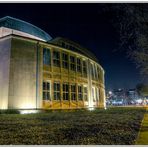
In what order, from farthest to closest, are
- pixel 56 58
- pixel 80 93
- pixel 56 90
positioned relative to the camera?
pixel 80 93 < pixel 56 58 < pixel 56 90

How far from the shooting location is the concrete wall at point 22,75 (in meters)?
17.4

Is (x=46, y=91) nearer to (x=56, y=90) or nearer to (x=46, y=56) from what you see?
(x=56, y=90)

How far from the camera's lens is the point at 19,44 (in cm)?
1850

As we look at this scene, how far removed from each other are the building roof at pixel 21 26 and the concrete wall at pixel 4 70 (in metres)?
5.06

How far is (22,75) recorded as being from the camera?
1822 cm

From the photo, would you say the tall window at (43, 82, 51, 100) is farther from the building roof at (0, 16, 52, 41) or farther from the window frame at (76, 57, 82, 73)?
the building roof at (0, 16, 52, 41)

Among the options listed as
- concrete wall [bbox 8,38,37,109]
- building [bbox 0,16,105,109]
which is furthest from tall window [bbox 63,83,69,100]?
concrete wall [bbox 8,38,37,109]

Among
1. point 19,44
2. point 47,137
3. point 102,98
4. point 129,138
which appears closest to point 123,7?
point 129,138

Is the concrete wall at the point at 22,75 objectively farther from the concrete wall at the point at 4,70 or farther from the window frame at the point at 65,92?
the window frame at the point at 65,92

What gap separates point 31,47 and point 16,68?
105 inches

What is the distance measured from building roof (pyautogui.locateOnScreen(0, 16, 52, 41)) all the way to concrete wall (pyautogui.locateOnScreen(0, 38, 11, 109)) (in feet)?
16.6

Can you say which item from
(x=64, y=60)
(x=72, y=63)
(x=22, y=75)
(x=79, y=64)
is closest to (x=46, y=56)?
(x=64, y=60)

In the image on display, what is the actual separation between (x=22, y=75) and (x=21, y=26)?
28.0 ft

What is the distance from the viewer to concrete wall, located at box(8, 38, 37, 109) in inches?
683
